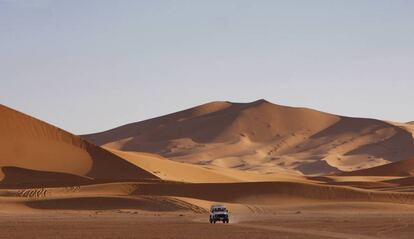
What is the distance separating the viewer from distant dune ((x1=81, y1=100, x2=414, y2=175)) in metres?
160

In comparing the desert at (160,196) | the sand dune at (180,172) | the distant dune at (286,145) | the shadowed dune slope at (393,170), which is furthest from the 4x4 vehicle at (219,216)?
the distant dune at (286,145)

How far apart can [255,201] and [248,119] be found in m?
130

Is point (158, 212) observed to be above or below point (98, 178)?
below

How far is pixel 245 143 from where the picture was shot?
184375 millimetres

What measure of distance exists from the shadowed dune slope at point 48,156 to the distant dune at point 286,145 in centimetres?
6165

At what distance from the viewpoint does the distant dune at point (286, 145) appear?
527 ft

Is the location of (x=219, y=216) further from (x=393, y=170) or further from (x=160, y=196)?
(x=393, y=170)

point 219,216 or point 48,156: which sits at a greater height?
point 48,156

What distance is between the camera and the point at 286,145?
182125 mm

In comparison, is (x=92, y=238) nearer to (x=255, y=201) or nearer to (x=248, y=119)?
(x=255, y=201)

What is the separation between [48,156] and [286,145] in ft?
320

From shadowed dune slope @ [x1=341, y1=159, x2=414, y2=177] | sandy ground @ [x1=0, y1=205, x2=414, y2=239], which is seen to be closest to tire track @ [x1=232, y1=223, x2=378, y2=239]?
sandy ground @ [x1=0, y1=205, x2=414, y2=239]

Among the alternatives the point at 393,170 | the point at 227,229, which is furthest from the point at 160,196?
the point at 393,170

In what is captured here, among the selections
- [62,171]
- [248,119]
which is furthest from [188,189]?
[248,119]
